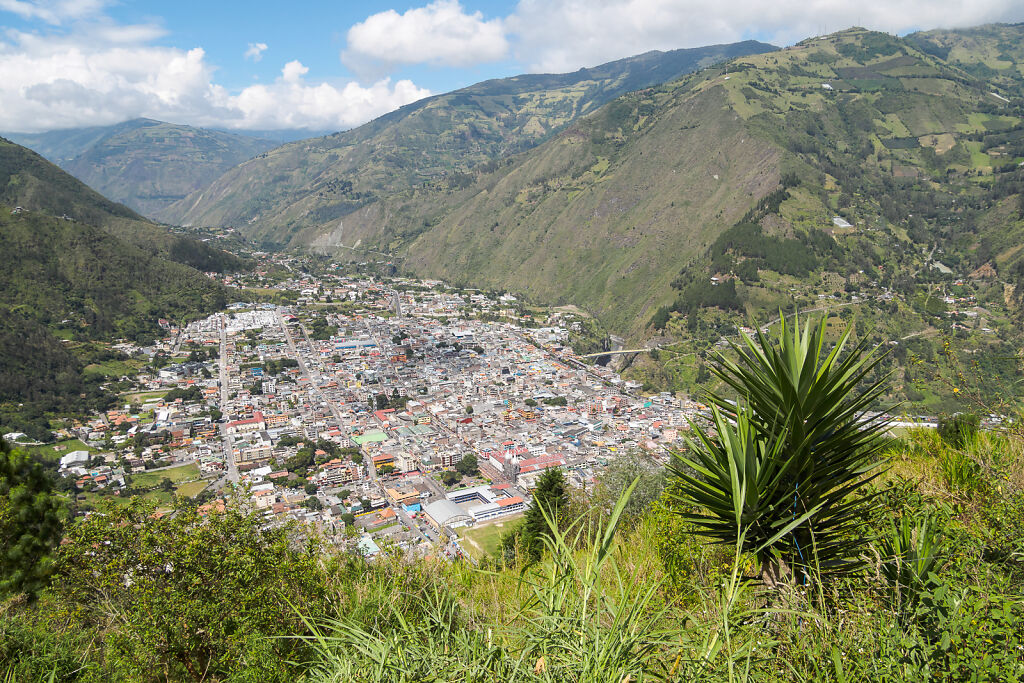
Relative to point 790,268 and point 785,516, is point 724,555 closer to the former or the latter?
point 785,516

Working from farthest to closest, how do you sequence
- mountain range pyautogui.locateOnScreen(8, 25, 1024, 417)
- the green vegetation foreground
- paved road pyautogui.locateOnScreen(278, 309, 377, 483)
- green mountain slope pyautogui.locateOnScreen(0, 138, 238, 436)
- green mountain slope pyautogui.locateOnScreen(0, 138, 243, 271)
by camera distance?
green mountain slope pyautogui.locateOnScreen(0, 138, 243, 271) < mountain range pyautogui.locateOnScreen(8, 25, 1024, 417) < green mountain slope pyautogui.locateOnScreen(0, 138, 238, 436) < paved road pyautogui.locateOnScreen(278, 309, 377, 483) < the green vegetation foreground

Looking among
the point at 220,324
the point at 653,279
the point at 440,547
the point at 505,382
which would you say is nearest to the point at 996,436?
the point at 440,547

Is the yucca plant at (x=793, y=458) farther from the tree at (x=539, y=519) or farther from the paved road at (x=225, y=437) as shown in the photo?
the paved road at (x=225, y=437)

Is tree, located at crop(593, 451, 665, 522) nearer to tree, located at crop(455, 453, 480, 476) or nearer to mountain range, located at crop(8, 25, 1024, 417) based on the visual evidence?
tree, located at crop(455, 453, 480, 476)

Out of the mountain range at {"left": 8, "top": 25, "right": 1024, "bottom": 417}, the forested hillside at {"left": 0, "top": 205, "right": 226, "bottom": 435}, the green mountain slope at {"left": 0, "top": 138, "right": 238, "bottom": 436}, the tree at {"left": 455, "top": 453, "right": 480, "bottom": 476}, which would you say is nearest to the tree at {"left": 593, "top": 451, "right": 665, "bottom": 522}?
the tree at {"left": 455, "top": 453, "right": 480, "bottom": 476}

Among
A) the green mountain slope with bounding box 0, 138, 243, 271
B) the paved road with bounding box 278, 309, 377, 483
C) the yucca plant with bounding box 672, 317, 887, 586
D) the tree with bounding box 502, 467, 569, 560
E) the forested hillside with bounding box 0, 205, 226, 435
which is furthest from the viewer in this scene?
the green mountain slope with bounding box 0, 138, 243, 271

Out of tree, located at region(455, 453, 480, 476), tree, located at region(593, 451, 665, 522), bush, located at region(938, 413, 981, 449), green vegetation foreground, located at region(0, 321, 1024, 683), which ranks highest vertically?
green vegetation foreground, located at region(0, 321, 1024, 683)
